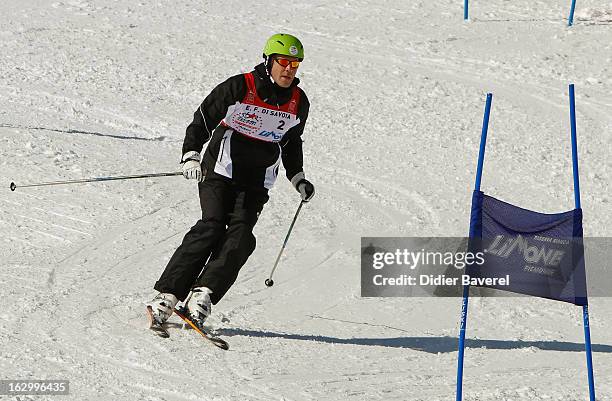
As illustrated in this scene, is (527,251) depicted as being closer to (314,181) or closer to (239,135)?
(239,135)

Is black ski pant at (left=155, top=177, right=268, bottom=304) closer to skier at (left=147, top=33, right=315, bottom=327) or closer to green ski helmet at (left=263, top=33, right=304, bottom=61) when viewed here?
skier at (left=147, top=33, right=315, bottom=327)

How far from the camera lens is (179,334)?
7023 millimetres

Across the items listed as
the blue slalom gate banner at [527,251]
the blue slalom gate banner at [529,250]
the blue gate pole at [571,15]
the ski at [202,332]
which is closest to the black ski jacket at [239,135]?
the ski at [202,332]

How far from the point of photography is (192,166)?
7.02 m

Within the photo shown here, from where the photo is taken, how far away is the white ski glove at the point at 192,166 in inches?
276

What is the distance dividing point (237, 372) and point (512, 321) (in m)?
2.69

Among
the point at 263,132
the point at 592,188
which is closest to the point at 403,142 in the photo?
the point at 592,188

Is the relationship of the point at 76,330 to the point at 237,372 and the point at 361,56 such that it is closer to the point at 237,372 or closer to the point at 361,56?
the point at 237,372

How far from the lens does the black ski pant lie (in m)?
7.00

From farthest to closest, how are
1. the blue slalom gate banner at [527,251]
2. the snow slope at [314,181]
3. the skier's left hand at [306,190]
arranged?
the skier's left hand at [306,190] < the snow slope at [314,181] < the blue slalom gate banner at [527,251]

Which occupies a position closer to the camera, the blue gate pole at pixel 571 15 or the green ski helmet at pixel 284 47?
the green ski helmet at pixel 284 47

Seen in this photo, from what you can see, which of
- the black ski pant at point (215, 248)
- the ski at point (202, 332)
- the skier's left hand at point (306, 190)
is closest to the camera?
the ski at point (202, 332)

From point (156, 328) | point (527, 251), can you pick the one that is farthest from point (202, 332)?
point (527, 251)

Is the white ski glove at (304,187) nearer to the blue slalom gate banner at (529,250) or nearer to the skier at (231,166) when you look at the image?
the skier at (231,166)
